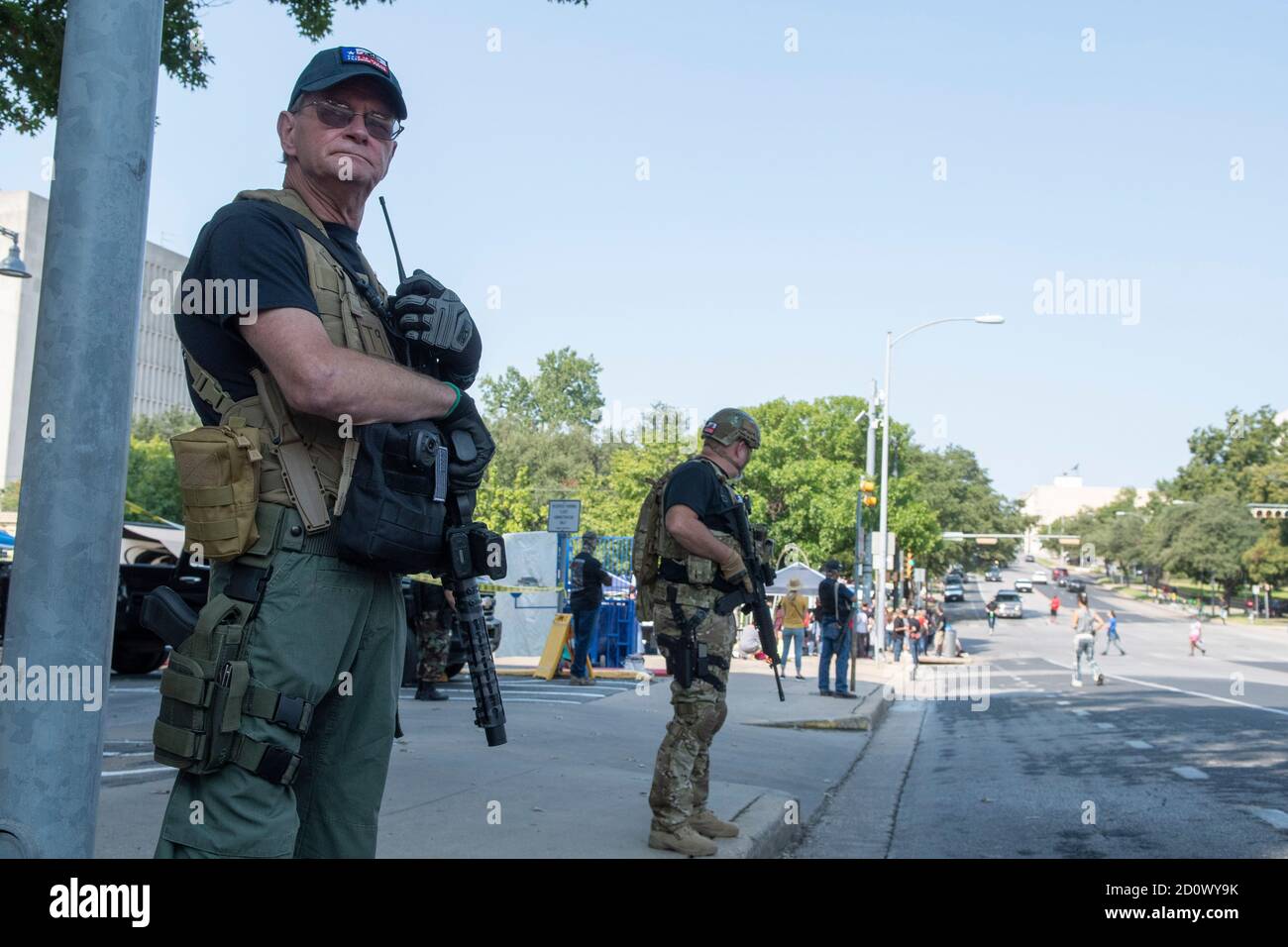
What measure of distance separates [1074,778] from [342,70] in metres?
7.79

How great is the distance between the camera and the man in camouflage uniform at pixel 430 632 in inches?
454

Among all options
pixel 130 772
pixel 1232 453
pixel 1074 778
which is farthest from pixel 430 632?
pixel 1232 453

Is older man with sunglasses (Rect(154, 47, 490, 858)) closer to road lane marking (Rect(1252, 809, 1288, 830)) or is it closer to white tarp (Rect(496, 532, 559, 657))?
road lane marking (Rect(1252, 809, 1288, 830))

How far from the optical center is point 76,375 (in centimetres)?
256

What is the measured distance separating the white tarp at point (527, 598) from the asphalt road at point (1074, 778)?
20.8 feet

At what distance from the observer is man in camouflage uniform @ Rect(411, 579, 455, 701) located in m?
11.5

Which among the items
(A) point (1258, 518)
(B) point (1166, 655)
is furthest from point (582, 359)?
(B) point (1166, 655)

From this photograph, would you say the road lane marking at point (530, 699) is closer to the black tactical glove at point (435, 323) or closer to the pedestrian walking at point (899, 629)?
the black tactical glove at point (435, 323)

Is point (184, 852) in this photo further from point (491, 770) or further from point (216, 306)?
point (491, 770)

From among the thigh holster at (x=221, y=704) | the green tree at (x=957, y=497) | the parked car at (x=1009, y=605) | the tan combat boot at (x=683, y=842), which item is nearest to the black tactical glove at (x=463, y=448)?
the thigh holster at (x=221, y=704)

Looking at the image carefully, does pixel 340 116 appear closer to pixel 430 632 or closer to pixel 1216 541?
pixel 430 632

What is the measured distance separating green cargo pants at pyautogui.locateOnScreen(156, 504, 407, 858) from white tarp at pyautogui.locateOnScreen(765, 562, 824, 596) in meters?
24.1

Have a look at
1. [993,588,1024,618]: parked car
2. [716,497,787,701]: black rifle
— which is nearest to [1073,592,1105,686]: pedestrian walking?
[716,497,787,701]: black rifle
